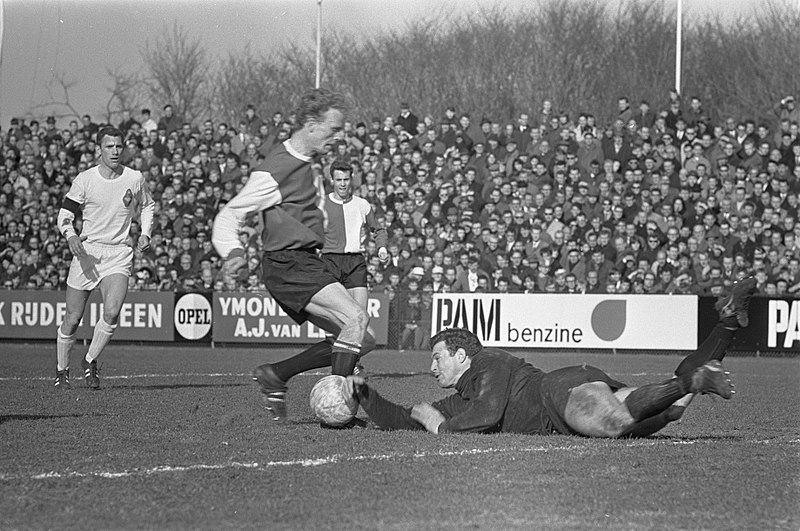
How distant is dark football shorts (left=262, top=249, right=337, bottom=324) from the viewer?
8.20m

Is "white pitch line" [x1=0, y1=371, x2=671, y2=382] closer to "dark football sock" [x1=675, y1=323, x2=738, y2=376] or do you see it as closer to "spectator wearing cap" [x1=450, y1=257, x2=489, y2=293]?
"spectator wearing cap" [x1=450, y1=257, x2=489, y2=293]

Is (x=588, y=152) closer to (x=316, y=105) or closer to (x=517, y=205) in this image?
(x=517, y=205)

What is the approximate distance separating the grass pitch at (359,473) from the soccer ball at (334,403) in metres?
0.14

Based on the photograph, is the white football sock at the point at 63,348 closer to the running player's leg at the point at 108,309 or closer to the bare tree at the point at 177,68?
the running player's leg at the point at 108,309

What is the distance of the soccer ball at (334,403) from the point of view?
26.5ft

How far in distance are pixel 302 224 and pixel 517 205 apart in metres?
15.9

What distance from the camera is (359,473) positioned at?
20.3 ft

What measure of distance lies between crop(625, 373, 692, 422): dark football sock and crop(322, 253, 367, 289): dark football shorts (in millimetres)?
5163

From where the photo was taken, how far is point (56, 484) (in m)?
5.76

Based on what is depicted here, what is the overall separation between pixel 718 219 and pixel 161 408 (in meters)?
15.1

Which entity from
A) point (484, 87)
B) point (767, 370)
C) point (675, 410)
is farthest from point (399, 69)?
point (675, 410)

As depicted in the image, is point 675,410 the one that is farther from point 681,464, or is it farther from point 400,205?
point 400,205

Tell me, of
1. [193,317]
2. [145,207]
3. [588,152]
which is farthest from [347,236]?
[588,152]

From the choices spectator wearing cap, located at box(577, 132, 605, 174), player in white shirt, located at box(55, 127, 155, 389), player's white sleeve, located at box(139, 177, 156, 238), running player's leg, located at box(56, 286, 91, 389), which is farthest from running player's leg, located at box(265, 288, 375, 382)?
spectator wearing cap, located at box(577, 132, 605, 174)
